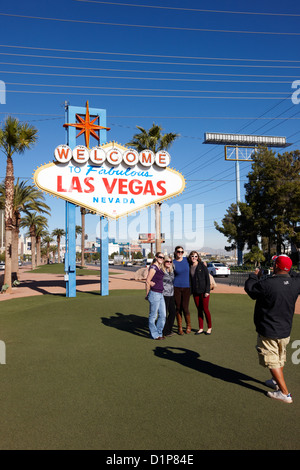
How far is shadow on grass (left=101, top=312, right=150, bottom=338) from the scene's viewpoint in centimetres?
830

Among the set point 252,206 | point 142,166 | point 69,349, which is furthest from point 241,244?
point 69,349

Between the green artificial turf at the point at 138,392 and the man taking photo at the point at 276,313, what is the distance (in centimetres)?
52

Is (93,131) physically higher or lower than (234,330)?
higher

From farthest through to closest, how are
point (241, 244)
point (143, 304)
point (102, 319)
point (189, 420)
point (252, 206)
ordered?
point (241, 244)
point (252, 206)
point (143, 304)
point (102, 319)
point (189, 420)

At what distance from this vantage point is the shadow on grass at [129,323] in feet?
27.2

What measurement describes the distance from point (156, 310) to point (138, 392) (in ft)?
8.87

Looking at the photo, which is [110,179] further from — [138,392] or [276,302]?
[276,302]

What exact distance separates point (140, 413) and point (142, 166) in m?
12.5

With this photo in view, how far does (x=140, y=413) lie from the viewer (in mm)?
3947

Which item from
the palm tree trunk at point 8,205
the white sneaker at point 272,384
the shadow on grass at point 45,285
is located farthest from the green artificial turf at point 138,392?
the shadow on grass at point 45,285

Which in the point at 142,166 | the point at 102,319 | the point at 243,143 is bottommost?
the point at 102,319

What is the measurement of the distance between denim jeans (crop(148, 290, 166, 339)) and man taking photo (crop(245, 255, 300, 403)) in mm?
3170

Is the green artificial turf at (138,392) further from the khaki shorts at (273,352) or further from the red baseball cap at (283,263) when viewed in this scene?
the red baseball cap at (283,263)

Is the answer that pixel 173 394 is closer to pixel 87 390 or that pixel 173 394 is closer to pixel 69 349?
pixel 87 390
